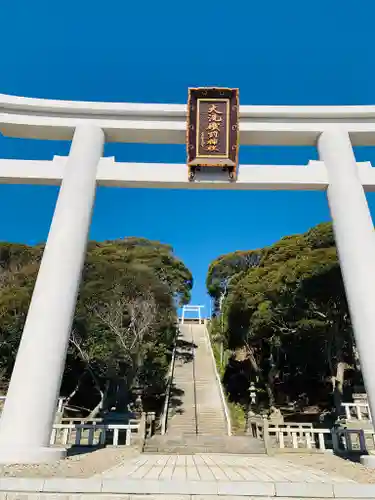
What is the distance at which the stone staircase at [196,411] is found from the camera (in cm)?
1042

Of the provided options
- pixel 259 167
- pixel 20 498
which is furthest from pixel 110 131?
pixel 20 498

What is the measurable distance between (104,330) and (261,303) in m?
6.73

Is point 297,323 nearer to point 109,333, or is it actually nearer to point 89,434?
point 109,333

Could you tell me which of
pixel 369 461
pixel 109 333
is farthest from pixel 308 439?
pixel 109 333

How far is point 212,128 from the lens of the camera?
7105 millimetres

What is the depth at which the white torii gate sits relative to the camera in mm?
5055

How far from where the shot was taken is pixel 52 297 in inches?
215

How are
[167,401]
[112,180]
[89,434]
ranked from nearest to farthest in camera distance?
[112,180] → [89,434] → [167,401]

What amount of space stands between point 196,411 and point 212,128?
12396mm

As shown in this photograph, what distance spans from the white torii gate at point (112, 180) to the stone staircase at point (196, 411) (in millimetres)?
6215

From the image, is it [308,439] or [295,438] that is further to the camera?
[295,438]

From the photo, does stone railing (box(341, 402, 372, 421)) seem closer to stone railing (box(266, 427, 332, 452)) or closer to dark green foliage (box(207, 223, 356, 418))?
dark green foliage (box(207, 223, 356, 418))

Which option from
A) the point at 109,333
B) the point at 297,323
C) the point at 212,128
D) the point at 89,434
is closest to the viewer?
the point at 212,128

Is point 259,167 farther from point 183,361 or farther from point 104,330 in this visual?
point 183,361
